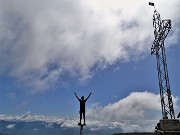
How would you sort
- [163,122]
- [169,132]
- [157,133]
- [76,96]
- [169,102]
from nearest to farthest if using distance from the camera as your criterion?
[76,96]
[169,132]
[163,122]
[157,133]
[169,102]

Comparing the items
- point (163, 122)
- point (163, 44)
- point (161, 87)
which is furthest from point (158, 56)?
point (163, 122)

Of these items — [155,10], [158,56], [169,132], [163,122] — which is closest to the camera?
[169,132]

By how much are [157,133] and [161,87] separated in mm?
5425

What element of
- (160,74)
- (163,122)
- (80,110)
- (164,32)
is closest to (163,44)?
(164,32)

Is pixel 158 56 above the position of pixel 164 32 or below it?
below

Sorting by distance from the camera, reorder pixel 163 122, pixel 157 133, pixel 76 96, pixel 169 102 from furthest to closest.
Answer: pixel 169 102
pixel 157 133
pixel 163 122
pixel 76 96

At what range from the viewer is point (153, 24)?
34094 mm

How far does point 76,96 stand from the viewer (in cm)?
1483

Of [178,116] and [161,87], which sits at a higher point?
[161,87]

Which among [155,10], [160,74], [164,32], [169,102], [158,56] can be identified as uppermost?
[155,10]

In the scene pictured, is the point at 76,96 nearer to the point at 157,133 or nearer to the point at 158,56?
the point at 157,133

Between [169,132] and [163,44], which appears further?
[163,44]

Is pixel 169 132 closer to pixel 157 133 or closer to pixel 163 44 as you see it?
pixel 157 133

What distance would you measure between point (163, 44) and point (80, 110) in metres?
19.2
